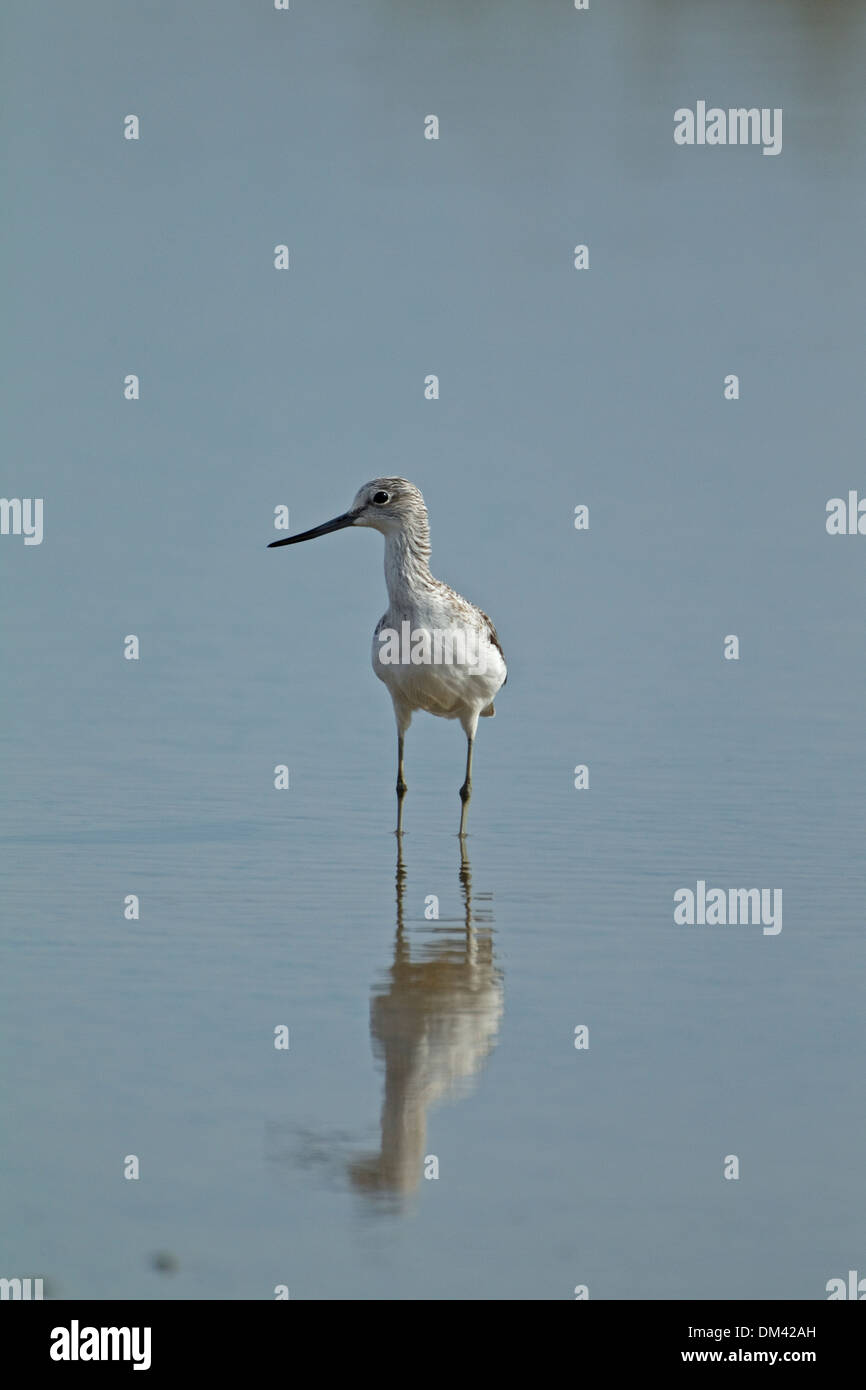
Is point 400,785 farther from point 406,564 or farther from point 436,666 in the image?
point 406,564

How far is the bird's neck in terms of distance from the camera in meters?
12.5

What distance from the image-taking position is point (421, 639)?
1218cm

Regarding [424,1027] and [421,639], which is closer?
[424,1027]

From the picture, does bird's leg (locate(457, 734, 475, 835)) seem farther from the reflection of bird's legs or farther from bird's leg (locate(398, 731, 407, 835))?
bird's leg (locate(398, 731, 407, 835))

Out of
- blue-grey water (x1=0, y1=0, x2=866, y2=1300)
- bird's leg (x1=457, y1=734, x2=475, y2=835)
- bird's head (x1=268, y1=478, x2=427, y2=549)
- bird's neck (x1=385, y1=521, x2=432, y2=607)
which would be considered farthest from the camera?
bird's head (x1=268, y1=478, x2=427, y2=549)

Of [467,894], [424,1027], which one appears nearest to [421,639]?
[467,894]

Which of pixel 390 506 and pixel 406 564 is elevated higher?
pixel 390 506

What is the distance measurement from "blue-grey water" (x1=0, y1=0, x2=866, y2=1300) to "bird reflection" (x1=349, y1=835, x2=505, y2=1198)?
0.08ft

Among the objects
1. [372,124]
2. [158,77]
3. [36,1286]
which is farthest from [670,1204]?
[158,77]

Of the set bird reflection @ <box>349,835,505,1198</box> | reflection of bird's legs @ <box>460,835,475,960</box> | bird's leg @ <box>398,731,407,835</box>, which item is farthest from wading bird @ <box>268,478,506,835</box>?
bird reflection @ <box>349,835,505,1198</box>

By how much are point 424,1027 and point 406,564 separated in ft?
15.0

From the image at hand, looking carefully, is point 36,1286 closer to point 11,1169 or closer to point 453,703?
point 11,1169

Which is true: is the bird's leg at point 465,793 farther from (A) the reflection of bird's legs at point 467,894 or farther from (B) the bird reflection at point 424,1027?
(B) the bird reflection at point 424,1027

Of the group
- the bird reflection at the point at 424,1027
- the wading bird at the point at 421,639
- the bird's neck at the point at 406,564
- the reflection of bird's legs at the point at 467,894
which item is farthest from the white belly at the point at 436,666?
the bird reflection at the point at 424,1027
